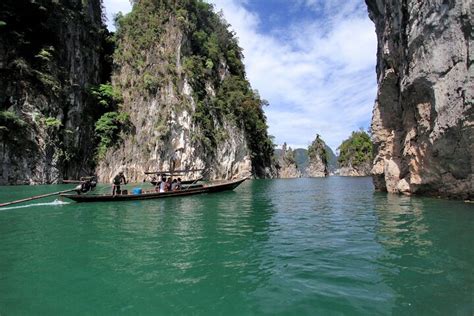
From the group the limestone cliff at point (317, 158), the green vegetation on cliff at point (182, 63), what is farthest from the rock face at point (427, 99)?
the limestone cliff at point (317, 158)

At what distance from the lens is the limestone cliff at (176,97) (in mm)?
44750

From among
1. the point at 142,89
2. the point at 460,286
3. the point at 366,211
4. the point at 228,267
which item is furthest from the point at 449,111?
the point at 142,89

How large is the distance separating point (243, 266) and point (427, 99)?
13884mm

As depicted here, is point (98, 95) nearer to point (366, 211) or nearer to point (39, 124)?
point (39, 124)

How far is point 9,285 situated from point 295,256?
5.73 m

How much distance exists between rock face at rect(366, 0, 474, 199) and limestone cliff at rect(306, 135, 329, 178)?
83.4 meters

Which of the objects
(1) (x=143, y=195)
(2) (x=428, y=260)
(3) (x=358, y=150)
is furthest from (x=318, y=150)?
(2) (x=428, y=260)

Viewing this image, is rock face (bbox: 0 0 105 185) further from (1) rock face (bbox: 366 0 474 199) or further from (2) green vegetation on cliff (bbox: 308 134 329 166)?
(2) green vegetation on cliff (bbox: 308 134 329 166)

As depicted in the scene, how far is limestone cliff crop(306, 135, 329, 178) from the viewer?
104m

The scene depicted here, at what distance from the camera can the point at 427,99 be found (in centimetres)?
1609

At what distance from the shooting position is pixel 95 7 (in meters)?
51.5

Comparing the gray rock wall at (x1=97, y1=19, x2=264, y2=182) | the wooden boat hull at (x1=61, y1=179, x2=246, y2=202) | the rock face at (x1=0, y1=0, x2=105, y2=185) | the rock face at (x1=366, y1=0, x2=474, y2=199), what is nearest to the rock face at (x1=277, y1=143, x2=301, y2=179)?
the gray rock wall at (x1=97, y1=19, x2=264, y2=182)

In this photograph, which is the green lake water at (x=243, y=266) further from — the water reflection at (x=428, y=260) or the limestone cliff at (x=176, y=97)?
the limestone cliff at (x=176, y=97)

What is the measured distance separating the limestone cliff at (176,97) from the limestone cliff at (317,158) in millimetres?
52083
